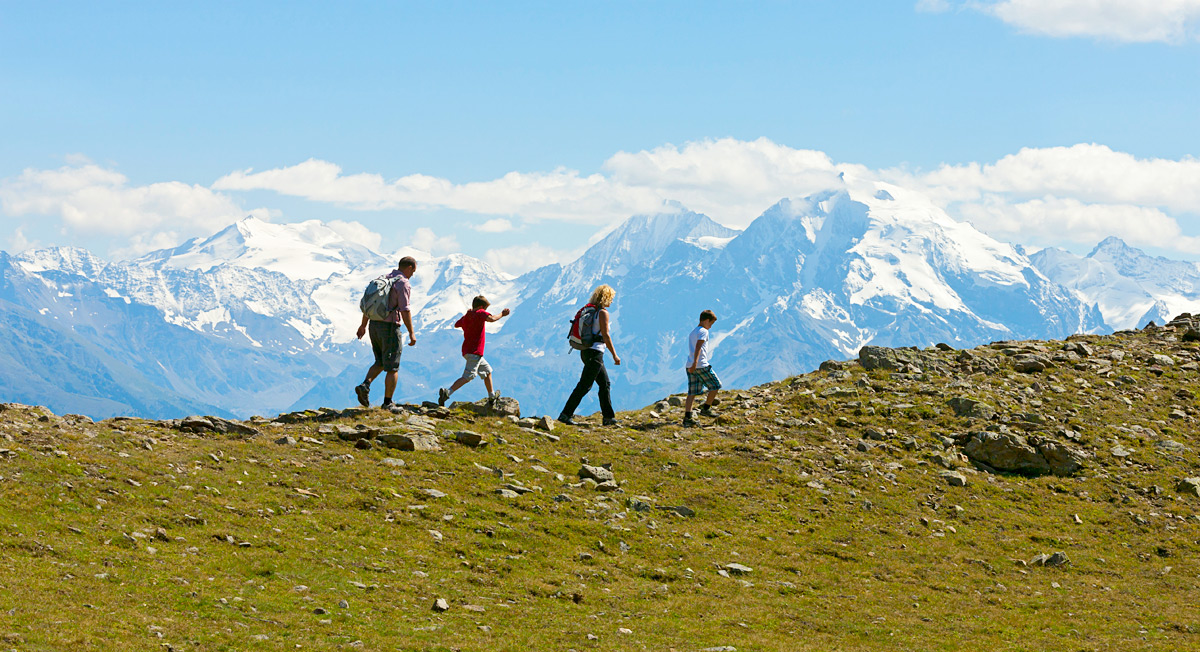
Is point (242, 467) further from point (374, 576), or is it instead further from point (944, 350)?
point (944, 350)

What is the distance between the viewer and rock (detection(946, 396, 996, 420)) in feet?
92.8

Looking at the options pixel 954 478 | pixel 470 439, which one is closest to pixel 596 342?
pixel 470 439

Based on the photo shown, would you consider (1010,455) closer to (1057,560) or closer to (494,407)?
(1057,560)

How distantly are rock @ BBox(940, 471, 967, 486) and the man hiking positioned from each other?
1368cm

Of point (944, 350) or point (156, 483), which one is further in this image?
point (944, 350)

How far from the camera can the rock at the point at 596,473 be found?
22.1 metres

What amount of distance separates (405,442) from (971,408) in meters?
16.7

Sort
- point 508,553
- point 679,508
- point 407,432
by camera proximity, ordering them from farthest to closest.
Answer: point 407,432, point 679,508, point 508,553

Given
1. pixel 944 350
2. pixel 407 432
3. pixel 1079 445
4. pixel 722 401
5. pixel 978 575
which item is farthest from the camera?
pixel 944 350

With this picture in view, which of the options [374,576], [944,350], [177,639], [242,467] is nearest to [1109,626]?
[374,576]

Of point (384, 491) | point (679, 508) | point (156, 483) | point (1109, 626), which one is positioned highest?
point (156, 483)

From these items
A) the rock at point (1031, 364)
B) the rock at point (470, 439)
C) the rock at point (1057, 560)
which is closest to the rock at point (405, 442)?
the rock at point (470, 439)

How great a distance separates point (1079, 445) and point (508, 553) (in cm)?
1746

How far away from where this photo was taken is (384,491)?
764 inches
